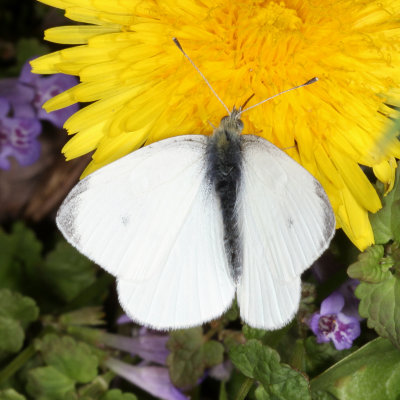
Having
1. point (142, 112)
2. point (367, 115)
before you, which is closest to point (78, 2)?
point (142, 112)

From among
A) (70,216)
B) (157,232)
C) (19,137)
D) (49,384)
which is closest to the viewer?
(70,216)

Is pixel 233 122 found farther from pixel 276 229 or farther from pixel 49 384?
pixel 49 384

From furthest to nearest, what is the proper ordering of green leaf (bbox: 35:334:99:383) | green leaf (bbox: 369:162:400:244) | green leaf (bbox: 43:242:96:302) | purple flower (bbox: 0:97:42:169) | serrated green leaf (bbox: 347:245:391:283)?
green leaf (bbox: 43:242:96:302)
purple flower (bbox: 0:97:42:169)
green leaf (bbox: 35:334:99:383)
green leaf (bbox: 369:162:400:244)
serrated green leaf (bbox: 347:245:391:283)

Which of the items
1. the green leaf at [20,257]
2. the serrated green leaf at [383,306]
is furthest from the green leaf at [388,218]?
the green leaf at [20,257]

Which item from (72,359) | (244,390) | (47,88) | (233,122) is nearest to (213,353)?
(244,390)

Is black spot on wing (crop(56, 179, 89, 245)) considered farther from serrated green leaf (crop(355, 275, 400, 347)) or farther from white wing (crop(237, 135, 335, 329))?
serrated green leaf (crop(355, 275, 400, 347))

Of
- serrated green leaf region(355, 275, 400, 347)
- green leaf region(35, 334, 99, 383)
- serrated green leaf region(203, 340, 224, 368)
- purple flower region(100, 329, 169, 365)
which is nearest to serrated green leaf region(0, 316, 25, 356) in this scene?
green leaf region(35, 334, 99, 383)

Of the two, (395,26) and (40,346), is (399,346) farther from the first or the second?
(40,346)
